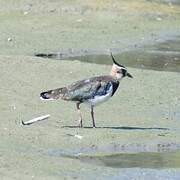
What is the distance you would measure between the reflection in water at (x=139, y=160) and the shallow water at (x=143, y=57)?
22.1ft

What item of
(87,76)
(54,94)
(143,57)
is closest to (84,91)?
(54,94)

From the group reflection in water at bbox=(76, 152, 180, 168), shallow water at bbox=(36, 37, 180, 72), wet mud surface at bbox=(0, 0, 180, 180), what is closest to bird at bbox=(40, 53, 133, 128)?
wet mud surface at bbox=(0, 0, 180, 180)

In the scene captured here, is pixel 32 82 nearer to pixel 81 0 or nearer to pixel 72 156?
pixel 72 156

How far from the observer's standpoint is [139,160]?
35.6 ft

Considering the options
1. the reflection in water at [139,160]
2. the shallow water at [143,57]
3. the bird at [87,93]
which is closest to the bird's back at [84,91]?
the bird at [87,93]

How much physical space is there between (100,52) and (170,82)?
4057 millimetres

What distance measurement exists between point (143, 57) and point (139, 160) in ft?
28.3

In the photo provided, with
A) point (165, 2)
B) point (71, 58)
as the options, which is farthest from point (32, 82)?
point (165, 2)

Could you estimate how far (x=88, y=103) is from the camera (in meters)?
12.3

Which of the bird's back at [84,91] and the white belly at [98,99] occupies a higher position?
the bird's back at [84,91]

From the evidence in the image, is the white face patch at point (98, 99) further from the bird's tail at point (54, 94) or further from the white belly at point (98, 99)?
the bird's tail at point (54, 94)

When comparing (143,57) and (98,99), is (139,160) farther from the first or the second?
(143,57)

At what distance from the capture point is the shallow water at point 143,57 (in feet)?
60.1

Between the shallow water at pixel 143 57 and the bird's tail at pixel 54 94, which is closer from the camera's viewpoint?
the bird's tail at pixel 54 94
